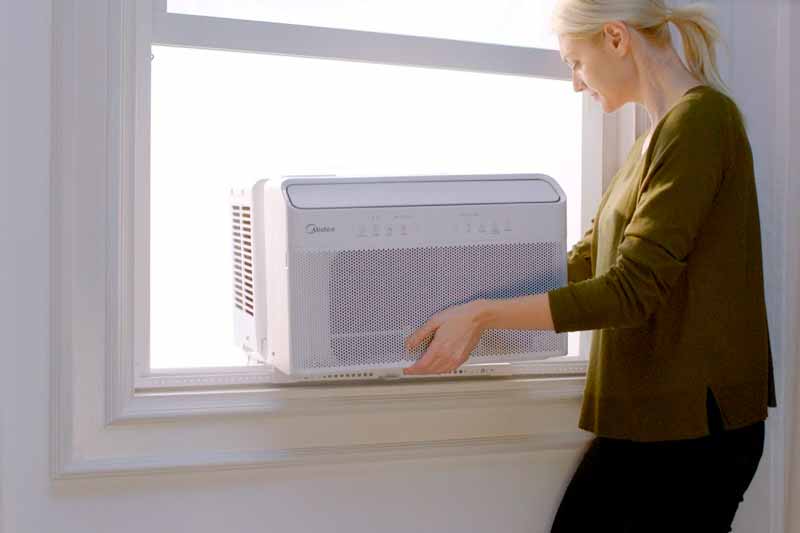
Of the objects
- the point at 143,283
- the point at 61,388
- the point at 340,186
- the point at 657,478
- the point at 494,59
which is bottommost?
the point at 657,478

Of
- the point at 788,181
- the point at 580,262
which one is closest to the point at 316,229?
the point at 580,262

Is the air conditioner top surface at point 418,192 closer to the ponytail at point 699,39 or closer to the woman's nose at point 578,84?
the woman's nose at point 578,84

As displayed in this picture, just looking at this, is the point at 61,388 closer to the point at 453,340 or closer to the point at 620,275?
the point at 453,340

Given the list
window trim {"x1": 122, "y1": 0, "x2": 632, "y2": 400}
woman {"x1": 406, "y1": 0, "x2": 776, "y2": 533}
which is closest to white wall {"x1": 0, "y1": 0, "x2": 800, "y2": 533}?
window trim {"x1": 122, "y1": 0, "x2": 632, "y2": 400}

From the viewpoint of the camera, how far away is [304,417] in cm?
165

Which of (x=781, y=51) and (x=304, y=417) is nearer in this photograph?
(x=304, y=417)

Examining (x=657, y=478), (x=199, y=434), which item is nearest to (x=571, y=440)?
(x=657, y=478)

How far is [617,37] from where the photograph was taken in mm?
1554

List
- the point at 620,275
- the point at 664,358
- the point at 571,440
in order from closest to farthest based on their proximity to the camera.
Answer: the point at 620,275, the point at 664,358, the point at 571,440

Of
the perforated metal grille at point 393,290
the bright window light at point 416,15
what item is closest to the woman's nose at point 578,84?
the bright window light at point 416,15

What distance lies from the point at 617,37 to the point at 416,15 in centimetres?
48

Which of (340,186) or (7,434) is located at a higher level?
(340,186)

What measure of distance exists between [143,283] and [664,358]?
0.88m

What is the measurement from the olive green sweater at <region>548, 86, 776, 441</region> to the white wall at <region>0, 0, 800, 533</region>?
11.1 inches
